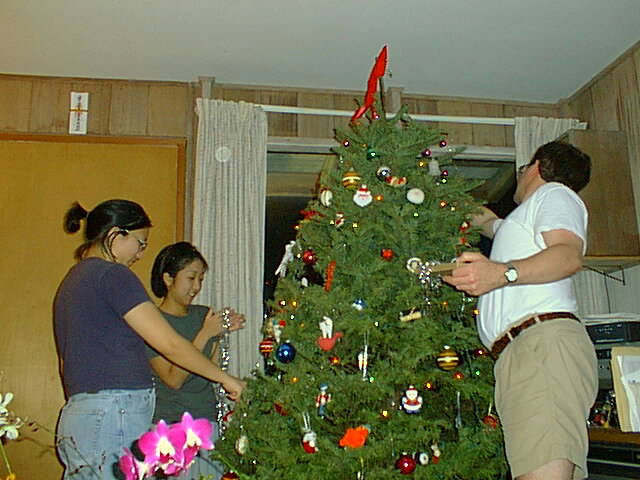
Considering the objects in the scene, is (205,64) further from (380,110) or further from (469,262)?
(469,262)

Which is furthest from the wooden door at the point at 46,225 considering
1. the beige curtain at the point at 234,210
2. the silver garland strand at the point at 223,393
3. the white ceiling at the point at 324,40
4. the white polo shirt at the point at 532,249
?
the white polo shirt at the point at 532,249

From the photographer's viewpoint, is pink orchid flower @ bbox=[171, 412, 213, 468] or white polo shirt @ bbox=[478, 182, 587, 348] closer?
pink orchid flower @ bbox=[171, 412, 213, 468]

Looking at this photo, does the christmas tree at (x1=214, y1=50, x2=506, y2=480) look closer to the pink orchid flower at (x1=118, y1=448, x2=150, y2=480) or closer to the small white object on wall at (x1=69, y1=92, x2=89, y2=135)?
the pink orchid flower at (x1=118, y1=448, x2=150, y2=480)

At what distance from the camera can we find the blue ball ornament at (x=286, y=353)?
2.09m

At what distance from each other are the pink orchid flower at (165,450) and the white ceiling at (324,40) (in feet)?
8.04

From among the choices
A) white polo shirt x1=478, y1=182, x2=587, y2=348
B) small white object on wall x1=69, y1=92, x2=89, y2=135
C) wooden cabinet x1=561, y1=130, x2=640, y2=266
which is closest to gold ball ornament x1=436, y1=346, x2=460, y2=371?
white polo shirt x1=478, y1=182, x2=587, y2=348

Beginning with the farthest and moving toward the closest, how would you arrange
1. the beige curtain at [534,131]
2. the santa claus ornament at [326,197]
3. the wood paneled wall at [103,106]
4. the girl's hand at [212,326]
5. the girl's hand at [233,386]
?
the beige curtain at [534,131]
the wood paneled wall at [103,106]
the girl's hand at [212,326]
the santa claus ornament at [326,197]
the girl's hand at [233,386]

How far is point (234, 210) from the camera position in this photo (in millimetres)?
3377

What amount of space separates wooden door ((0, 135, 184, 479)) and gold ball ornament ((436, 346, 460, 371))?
1.92m

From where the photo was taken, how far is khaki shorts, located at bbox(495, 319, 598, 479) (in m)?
1.56

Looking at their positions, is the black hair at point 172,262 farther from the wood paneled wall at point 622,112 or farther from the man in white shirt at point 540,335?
the wood paneled wall at point 622,112

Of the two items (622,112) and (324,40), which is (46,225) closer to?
(324,40)

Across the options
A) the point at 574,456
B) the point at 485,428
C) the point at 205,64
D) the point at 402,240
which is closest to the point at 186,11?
the point at 205,64

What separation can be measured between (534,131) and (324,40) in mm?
1380
